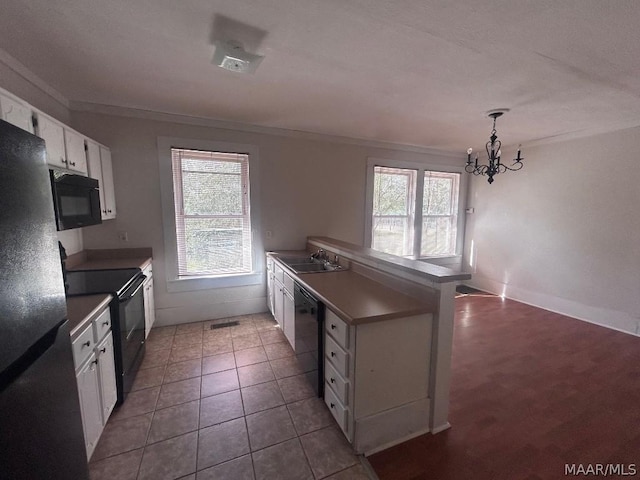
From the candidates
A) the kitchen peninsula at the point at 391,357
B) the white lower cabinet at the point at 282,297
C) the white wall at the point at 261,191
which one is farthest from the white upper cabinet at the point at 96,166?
the kitchen peninsula at the point at 391,357

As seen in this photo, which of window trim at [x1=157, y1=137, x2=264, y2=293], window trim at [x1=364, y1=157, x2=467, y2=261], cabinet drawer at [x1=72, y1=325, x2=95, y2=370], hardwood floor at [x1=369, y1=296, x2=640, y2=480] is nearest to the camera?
cabinet drawer at [x1=72, y1=325, x2=95, y2=370]

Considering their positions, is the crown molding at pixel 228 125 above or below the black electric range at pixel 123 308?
above

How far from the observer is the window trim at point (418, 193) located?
4234mm

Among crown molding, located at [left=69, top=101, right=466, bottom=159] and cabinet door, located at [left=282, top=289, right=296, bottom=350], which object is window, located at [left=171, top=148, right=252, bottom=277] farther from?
cabinet door, located at [left=282, top=289, right=296, bottom=350]

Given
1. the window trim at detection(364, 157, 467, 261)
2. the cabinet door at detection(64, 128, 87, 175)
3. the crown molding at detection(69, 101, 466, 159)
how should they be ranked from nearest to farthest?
the cabinet door at detection(64, 128, 87, 175) → the crown molding at detection(69, 101, 466, 159) → the window trim at detection(364, 157, 467, 261)

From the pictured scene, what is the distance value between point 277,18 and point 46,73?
81.8 inches

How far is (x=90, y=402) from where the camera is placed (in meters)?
1.50

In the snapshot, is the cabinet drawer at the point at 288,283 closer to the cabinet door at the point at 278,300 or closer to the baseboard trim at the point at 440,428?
the cabinet door at the point at 278,300

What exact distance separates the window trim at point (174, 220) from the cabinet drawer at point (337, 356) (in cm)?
205

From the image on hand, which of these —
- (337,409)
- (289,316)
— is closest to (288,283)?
(289,316)

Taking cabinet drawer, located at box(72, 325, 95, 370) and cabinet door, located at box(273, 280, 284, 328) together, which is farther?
cabinet door, located at box(273, 280, 284, 328)

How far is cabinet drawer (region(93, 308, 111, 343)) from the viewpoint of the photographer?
1.58 metres

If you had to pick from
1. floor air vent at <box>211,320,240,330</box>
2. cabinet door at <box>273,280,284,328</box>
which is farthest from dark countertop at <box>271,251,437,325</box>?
floor air vent at <box>211,320,240,330</box>

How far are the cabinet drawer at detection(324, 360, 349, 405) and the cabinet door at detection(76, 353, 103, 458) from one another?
1378mm
